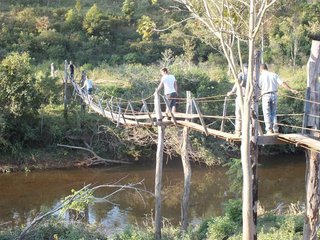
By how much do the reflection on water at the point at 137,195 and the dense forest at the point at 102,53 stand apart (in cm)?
139

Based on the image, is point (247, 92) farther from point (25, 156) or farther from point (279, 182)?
point (25, 156)

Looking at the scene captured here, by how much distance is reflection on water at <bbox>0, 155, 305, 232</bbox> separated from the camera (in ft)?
41.8

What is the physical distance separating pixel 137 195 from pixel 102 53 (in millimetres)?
11004

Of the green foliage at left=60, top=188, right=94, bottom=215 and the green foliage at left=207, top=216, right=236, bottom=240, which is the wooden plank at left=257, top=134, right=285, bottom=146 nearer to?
the green foliage at left=207, top=216, right=236, bottom=240

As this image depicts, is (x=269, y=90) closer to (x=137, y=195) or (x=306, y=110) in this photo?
(x=306, y=110)

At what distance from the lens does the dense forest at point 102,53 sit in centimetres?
1611

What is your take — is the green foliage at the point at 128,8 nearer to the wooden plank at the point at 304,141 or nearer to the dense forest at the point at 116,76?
the dense forest at the point at 116,76

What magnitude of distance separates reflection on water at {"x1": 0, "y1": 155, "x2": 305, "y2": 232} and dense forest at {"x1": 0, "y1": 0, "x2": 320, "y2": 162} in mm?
1386

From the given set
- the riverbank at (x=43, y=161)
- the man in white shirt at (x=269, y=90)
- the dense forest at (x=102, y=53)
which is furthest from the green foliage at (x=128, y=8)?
the man in white shirt at (x=269, y=90)

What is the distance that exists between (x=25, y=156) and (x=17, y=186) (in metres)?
1.83

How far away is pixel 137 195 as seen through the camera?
14.3 metres

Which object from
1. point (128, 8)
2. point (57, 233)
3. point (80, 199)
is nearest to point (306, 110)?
point (80, 199)

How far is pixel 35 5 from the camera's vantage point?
2711 cm

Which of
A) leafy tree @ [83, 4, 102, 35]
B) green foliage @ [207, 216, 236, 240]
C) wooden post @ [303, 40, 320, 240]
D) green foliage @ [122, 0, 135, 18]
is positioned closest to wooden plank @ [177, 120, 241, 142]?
wooden post @ [303, 40, 320, 240]
